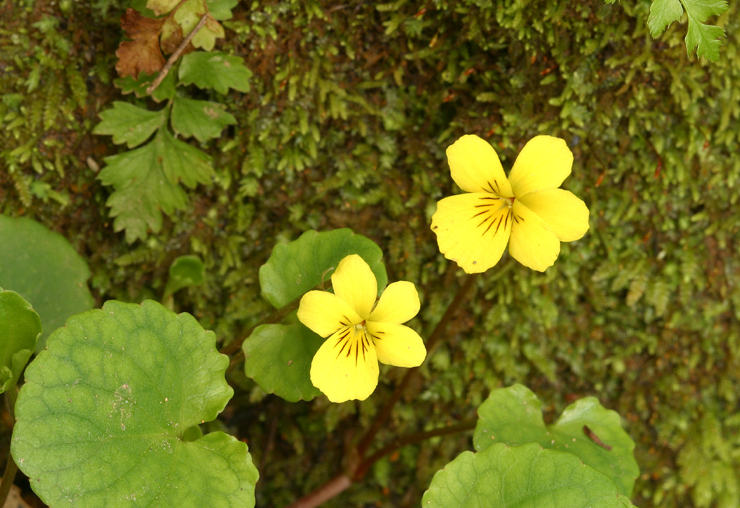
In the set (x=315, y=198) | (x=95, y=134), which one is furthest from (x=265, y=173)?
(x=95, y=134)

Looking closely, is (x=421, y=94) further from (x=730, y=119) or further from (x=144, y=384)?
(x=144, y=384)

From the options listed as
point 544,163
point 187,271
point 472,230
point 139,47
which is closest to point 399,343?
point 472,230

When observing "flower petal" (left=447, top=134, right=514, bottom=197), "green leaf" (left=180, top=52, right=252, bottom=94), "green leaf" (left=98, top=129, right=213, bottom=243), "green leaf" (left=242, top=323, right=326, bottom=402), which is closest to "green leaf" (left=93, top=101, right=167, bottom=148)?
"green leaf" (left=98, top=129, right=213, bottom=243)

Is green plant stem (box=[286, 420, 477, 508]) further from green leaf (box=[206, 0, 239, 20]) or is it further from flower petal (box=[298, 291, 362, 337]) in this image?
green leaf (box=[206, 0, 239, 20])

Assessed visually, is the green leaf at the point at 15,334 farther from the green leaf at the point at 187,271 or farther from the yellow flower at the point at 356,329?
the yellow flower at the point at 356,329

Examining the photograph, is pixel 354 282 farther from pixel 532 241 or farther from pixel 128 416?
pixel 128 416

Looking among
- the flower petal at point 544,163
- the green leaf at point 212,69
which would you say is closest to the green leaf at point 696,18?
the flower petal at point 544,163
